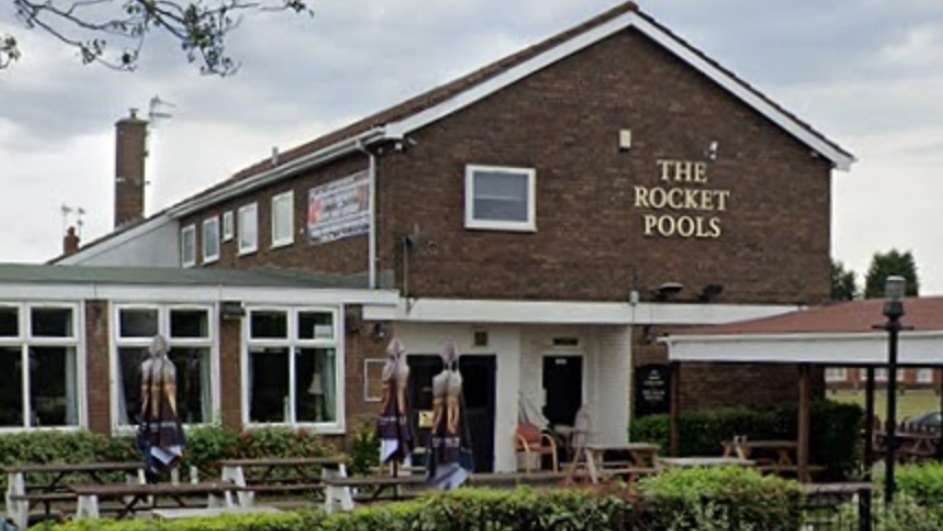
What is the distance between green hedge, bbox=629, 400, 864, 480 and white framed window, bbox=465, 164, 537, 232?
3.84 metres

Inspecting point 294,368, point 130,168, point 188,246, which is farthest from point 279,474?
point 130,168

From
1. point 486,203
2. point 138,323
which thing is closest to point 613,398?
point 486,203

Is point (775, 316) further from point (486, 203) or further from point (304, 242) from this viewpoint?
point (304, 242)

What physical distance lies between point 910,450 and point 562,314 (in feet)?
22.4

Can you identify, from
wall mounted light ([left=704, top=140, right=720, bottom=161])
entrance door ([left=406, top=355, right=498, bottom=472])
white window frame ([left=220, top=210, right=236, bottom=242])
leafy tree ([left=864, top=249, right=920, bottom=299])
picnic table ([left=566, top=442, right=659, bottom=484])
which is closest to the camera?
picnic table ([left=566, top=442, right=659, bottom=484])

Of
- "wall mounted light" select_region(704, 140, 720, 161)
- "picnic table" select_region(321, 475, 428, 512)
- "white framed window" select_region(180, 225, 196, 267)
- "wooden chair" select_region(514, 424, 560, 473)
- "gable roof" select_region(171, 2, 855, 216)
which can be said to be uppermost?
"gable roof" select_region(171, 2, 855, 216)

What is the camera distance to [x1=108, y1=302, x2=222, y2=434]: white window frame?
1905 cm

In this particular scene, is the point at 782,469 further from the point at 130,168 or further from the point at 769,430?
the point at 130,168

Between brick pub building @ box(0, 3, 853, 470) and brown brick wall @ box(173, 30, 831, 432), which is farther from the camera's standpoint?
brown brick wall @ box(173, 30, 831, 432)

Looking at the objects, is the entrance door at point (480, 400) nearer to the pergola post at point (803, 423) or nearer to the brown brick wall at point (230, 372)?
the brown brick wall at point (230, 372)

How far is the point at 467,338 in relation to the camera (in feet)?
73.1

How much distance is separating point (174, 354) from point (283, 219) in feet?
19.9

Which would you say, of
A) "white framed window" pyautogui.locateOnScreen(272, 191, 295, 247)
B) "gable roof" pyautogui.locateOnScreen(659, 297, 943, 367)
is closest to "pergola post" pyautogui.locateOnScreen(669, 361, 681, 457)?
"gable roof" pyautogui.locateOnScreen(659, 297, 943, 367)

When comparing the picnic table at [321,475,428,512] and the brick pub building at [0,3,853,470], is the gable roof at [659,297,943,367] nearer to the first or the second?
the brick pub building at [0,3,853,470]
